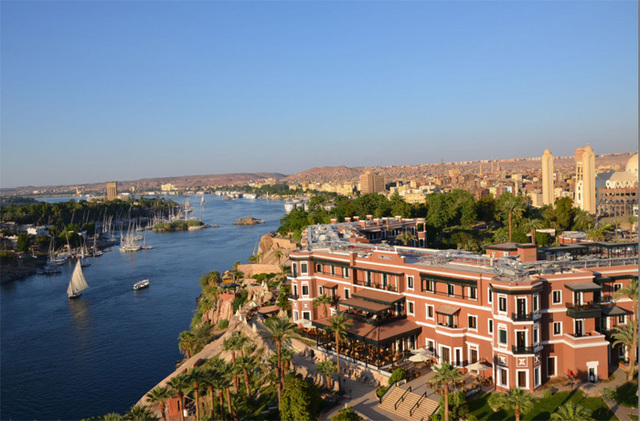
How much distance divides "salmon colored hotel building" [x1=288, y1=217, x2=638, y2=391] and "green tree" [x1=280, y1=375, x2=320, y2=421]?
549 centimetres

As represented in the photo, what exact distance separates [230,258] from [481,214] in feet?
171

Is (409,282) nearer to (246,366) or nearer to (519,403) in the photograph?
(246,366)

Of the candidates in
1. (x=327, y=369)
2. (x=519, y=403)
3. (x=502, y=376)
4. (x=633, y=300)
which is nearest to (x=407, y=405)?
(x=327, y=369)

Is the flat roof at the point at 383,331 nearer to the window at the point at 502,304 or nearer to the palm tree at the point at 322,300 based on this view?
the palm tree at the point at 322,300

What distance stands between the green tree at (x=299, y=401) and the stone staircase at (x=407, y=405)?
3.94m

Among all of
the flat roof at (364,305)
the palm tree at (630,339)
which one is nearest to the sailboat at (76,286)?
the flat roof at (364,305)

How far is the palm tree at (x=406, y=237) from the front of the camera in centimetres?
5491

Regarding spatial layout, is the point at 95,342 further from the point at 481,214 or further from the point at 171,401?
the point at 481,214

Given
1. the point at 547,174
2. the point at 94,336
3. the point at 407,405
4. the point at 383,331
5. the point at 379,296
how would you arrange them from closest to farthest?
the point at 407,405 < the point at 383,331 < the point at 379,296 < the point at 94,336 < the point at 547,174

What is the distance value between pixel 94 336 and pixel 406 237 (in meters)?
38.8

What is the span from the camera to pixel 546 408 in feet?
82.0

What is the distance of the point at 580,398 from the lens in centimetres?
2581

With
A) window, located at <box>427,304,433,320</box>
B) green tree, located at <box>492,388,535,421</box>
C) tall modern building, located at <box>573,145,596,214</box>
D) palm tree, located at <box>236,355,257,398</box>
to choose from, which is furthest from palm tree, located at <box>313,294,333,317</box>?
tall modern building, located at <box>573,145,596,214</box>

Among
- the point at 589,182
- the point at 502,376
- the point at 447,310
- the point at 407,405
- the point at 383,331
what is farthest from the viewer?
the point at 589,182
